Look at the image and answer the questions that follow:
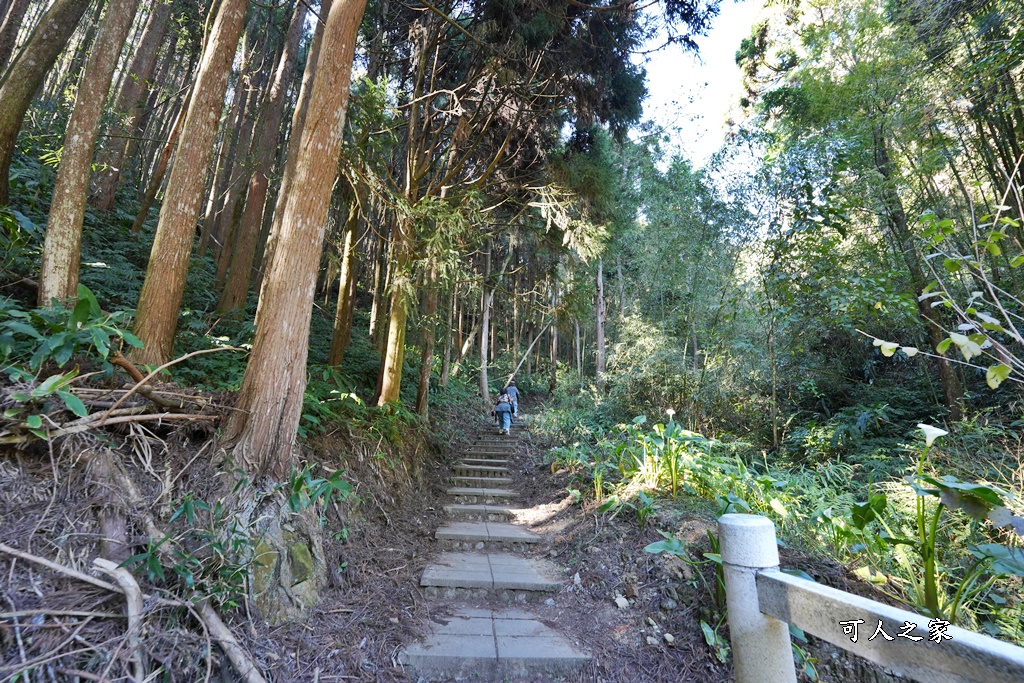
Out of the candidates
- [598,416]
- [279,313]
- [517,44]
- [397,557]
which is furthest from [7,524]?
[598,416]

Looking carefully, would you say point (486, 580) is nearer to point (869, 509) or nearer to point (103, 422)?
point (869, 509)

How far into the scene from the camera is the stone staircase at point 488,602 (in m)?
2.59

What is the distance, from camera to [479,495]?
19.2ft

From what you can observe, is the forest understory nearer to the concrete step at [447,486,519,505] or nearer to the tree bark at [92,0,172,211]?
the tree bark at [92,0,172,211]

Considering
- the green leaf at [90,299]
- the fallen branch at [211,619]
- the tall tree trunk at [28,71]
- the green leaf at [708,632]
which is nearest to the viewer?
the fallen branch at [211,619]

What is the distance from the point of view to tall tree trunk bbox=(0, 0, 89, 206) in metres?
3.54

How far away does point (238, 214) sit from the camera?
8.73 m

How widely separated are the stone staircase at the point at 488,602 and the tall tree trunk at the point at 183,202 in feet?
8.85

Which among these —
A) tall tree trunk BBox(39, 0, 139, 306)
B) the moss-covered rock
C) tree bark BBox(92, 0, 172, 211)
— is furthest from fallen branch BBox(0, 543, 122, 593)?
tree bark BBox(92, 0, 172, 211)

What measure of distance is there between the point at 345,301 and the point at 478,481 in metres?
3.11

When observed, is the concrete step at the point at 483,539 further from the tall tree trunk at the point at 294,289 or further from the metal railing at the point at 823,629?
the metal railing at the point at 823,629

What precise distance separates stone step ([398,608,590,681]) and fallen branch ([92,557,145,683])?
4.23 feet

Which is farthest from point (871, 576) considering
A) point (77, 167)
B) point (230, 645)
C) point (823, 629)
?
point (77, 167)

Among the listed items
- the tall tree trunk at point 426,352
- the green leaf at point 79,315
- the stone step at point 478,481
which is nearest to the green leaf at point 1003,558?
the green leaf at point 79,315
